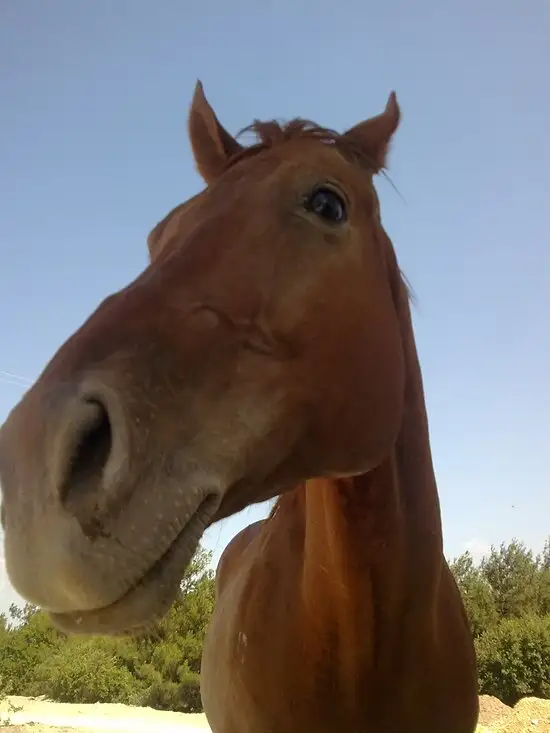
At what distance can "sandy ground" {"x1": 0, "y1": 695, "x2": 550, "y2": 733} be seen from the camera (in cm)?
827

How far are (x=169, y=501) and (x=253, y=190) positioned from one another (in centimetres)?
98

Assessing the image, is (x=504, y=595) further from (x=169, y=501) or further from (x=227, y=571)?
(x=169, y=501)

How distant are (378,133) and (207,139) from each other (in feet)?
2.27

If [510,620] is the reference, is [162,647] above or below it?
below

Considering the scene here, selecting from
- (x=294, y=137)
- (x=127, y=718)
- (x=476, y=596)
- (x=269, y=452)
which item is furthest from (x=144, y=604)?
(x=476, y=596)

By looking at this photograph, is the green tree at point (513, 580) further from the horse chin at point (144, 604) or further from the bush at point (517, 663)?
the horse chin at point (144, 604)

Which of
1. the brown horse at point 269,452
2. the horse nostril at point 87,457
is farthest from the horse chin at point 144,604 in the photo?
the horse nostril at point 87,457

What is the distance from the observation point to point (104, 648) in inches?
838

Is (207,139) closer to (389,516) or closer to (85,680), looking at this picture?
(389,516)

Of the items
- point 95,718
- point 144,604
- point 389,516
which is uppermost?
point 389,516

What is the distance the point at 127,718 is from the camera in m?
15.3

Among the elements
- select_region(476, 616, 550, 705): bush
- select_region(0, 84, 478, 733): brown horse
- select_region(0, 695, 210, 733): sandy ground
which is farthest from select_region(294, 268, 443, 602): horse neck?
select_region(476, 616, 550, 705): bush

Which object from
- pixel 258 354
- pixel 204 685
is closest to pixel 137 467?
pixel 258 354

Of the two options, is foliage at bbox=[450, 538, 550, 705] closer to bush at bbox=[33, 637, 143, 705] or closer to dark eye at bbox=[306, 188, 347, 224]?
bush at bbox=[33, 637, 143, 705]
